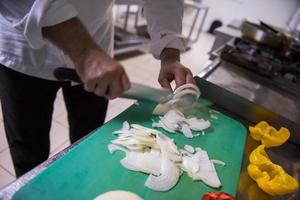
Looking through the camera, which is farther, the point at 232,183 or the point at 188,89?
the point at 188,89

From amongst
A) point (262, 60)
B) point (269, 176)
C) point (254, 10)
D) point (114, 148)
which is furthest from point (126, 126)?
point (254, 10)

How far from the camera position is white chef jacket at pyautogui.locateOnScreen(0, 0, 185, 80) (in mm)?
437

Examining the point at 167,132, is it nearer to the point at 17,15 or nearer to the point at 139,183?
the point at 139,183

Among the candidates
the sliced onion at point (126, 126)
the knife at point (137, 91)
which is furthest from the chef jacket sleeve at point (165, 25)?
the sliced onion at point (126, 126)

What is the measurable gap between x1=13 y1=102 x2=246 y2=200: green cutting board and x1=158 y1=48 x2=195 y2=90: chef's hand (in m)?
0.13

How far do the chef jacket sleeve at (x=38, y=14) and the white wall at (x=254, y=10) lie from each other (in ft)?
13.0

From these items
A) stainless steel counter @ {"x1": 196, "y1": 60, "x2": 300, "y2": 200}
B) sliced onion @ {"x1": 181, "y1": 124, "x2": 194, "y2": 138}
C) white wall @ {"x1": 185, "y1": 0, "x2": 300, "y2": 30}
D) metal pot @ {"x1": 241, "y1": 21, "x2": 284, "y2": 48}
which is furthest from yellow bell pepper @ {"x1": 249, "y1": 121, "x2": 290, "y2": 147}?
white wall @ {"x1": 185, "y1": 0, "x2": 300, "y2": 30}

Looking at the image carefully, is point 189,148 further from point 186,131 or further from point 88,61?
point 88,61

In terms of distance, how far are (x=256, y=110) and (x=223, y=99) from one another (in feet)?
0.32

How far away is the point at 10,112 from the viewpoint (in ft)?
2.23

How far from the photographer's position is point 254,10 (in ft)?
14.0

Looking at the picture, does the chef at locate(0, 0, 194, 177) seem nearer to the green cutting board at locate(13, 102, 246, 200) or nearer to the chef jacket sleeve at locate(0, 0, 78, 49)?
the chef jacket sleeve at locate(0, 0, 78, 49)

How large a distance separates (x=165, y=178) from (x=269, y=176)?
223mm

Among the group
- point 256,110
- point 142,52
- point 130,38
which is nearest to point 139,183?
point 256,110
